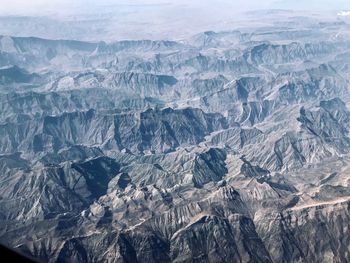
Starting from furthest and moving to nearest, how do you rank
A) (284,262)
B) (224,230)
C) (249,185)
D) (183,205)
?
(249,185)
(183,205)
(224,230)
(284,262)

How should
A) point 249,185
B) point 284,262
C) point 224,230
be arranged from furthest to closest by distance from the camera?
point 249,185 < point 224,230 < point 284,262

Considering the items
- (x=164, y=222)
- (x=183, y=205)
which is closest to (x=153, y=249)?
(x=164, y=222)

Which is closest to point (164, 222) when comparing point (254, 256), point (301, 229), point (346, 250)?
point (254, 256)

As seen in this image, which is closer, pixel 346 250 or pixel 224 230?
pixel 346 250

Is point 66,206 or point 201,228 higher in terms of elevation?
point 201,228

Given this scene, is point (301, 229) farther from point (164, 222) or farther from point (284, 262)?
point (164, 222)

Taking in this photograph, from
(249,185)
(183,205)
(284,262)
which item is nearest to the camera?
(284,262)

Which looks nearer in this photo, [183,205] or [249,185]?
[183,205]

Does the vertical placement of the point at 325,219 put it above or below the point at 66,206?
above

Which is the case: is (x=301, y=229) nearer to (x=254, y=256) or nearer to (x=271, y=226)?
(x=271, y=226)
